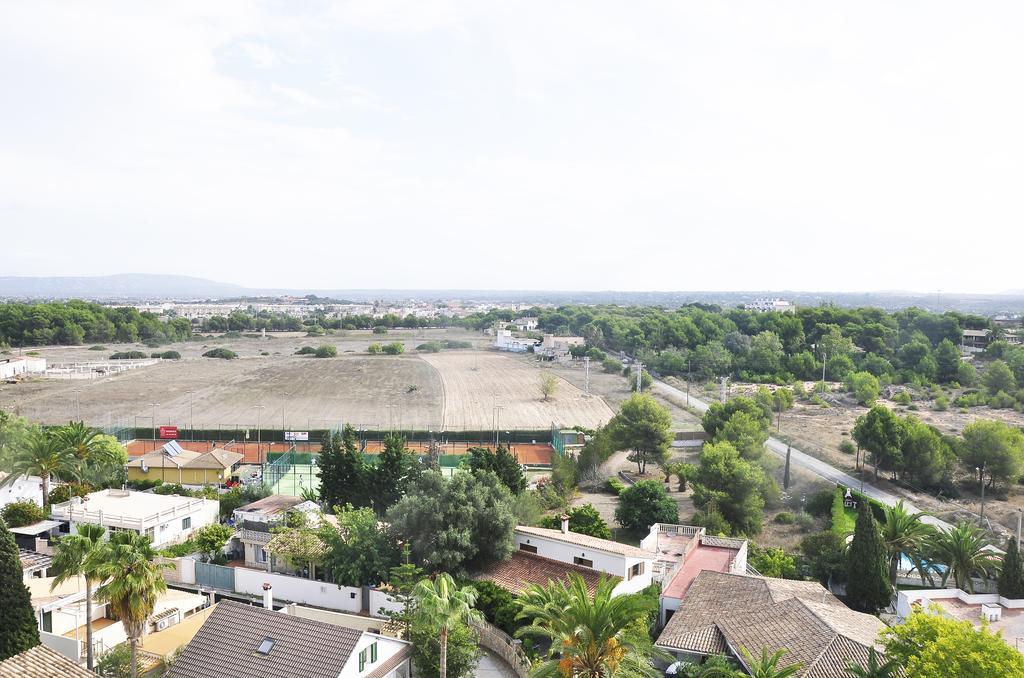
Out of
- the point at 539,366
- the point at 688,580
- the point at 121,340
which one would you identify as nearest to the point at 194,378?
the point at 539,366

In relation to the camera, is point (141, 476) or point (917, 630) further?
point (141, 476)

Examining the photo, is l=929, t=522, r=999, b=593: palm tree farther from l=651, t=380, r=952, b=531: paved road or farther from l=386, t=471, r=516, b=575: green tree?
l=386, t=471, r=516, b=575: green tree

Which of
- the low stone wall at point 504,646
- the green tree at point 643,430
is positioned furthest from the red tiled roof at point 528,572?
the green tree at point 643,430

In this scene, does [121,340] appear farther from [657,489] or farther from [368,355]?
[657,489]

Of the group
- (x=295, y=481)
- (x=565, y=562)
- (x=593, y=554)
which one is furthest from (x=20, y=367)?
(x=593, y=554)

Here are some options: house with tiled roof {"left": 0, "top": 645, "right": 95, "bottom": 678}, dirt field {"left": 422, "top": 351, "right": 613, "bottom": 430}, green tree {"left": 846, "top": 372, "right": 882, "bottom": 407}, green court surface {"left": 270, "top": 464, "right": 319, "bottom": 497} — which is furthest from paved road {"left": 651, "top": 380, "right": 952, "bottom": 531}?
house with tiled roof {"left": 0, "top": 645, "right": 95, "bottom": 678}

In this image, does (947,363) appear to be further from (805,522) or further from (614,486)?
(614,486)
